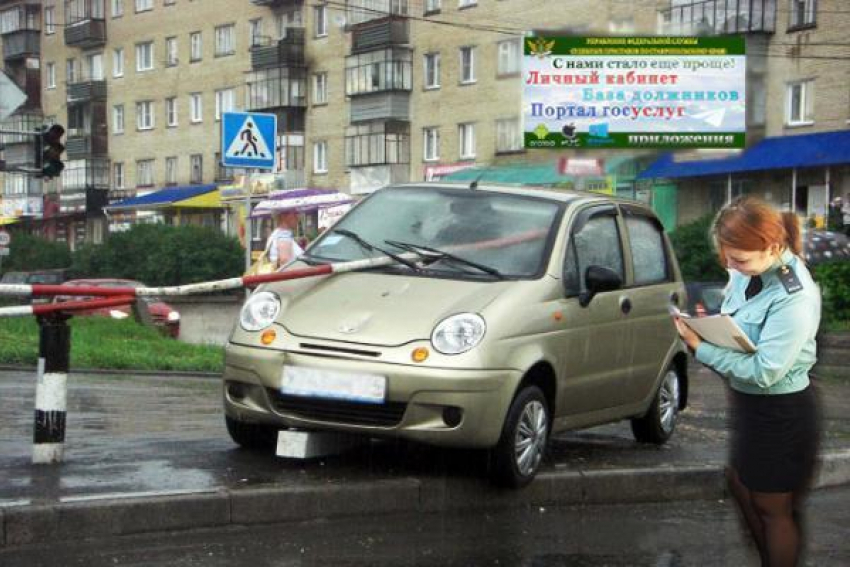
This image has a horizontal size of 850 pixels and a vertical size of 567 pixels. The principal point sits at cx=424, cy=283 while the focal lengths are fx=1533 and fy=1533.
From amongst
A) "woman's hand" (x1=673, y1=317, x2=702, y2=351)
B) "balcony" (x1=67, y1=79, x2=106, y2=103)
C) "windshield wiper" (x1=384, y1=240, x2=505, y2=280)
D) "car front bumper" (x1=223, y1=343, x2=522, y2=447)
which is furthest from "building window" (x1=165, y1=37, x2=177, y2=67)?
"woman's hand" (x1=673, y1=317, x2=702, y2=351)

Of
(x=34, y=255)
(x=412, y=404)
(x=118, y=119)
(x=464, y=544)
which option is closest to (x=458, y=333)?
(x=412, y=404)

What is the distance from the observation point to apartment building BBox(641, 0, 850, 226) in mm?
40844

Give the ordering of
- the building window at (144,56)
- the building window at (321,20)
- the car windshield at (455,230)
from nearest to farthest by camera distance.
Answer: the car windshield at (455,230) → the building window at (321,20) → the building window at (144,56)

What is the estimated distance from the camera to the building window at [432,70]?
187ft

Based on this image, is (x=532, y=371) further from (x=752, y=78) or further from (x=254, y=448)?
(x=752, y=78)

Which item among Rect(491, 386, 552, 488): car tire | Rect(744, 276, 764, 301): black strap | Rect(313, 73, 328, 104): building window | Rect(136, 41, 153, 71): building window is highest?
Rect(136, 41, 153, 71): building window

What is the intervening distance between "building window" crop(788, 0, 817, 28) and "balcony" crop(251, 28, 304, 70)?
26055mm

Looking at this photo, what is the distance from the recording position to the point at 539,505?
7.98m

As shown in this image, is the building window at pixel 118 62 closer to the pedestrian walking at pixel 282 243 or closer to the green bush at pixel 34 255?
the green bush at pixel 34 255

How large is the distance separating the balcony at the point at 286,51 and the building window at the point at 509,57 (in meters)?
12.8

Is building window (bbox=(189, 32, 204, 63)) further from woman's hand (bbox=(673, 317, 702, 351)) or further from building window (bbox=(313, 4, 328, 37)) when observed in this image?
woman's hand (bbox=(673, 317, 702, 351))

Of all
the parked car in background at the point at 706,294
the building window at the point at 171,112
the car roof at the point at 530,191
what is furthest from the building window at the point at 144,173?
the car roof at the point at 530,191

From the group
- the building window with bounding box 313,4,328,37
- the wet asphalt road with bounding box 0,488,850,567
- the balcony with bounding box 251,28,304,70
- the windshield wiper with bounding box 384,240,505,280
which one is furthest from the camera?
the balcony with bounding box 251,28,304,70

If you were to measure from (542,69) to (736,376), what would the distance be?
4172 centimetres
